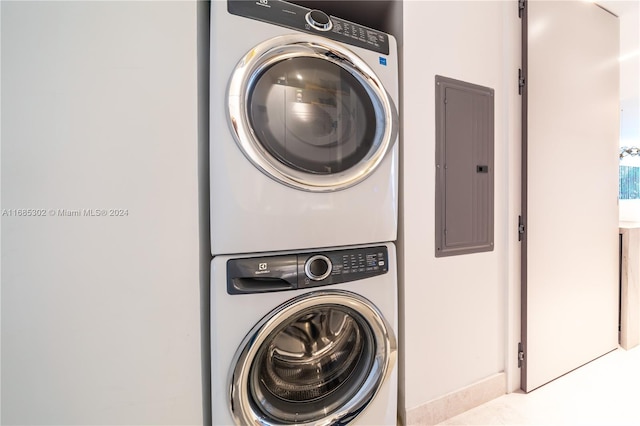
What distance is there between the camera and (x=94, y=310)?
2.16 ft

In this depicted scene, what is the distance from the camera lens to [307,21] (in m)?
0.82

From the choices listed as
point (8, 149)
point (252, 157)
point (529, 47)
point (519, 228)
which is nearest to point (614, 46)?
point (529, 47)

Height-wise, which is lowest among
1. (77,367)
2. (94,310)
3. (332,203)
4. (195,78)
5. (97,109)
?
(77,367)

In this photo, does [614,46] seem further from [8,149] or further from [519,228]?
[8,149]

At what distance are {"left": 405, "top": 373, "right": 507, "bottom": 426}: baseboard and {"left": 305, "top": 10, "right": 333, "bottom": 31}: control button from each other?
1654mm

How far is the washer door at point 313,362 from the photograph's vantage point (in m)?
0.75

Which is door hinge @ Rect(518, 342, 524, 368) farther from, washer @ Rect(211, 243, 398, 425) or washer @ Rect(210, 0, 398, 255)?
washer @ Rect(210, 0, 398, 255)

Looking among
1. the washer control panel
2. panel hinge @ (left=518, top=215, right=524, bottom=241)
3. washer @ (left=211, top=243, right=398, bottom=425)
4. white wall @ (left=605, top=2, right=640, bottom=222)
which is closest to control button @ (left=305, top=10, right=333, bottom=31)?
the washer control panel

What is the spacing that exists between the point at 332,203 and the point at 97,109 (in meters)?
0.73

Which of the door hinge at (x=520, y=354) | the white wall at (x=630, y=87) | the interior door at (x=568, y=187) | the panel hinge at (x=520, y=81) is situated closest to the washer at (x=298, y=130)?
the panel hinge at (x=520, y=81)

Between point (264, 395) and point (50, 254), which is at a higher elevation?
point (50, 254)

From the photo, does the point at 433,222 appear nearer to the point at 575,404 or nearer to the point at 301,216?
the point at 301,216

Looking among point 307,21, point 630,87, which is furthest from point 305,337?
point 630,87

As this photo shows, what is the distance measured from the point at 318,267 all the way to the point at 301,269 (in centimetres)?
6
